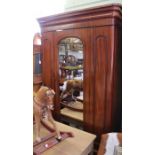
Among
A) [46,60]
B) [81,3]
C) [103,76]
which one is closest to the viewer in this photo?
[103,76]

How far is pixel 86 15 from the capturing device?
1.15m

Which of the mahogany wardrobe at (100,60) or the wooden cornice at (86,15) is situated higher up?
the wooden cornice at (86,15)

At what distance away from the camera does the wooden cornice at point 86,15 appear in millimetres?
1048

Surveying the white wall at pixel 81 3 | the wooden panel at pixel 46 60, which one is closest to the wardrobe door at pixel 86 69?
the wooden panel at pixel 46 60

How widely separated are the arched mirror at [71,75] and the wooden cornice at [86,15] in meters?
0.14

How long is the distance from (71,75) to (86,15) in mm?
460

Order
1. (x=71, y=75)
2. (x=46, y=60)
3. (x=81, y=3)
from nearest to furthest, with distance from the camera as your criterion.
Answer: (x=71, y=75)
(x=46, y=60)
(x=81, y=3)

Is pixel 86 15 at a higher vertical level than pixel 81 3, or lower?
lower

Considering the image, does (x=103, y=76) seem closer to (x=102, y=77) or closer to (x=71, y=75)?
(x=102, y=77)

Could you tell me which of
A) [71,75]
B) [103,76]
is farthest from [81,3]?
[103,76]

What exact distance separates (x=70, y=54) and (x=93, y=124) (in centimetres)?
56

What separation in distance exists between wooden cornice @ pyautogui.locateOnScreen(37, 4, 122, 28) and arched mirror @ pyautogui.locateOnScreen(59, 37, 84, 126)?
144 millimetres

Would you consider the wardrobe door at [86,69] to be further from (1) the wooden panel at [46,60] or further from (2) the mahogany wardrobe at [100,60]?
(1) the wooden panel at [46,60]

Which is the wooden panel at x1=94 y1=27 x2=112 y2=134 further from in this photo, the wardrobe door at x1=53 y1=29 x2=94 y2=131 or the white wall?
the white wall
